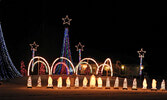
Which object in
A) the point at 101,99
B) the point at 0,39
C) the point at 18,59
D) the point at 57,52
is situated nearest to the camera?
the point at 101,99

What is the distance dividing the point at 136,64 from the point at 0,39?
36.0 m

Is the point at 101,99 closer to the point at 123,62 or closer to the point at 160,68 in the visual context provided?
the point at 160,68

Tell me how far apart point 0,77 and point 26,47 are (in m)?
43.9

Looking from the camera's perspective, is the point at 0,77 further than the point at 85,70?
No

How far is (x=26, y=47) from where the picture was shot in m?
74.9

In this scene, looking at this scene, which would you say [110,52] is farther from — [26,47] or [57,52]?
[26,47]

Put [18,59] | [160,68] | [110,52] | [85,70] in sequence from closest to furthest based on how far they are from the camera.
Result: [160,68] < [85,70] < [18,59] < [110,52]

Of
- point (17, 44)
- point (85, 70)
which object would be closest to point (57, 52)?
point (17, 44)

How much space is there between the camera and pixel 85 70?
57.9m

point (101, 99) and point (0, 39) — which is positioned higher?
point (0, 39)

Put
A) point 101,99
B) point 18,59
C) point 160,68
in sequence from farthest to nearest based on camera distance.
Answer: point 18,59 < point 160,68 < point 101,99

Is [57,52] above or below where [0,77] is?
above

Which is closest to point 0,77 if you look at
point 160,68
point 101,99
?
point 101,99

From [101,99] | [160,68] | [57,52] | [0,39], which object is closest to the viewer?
[101,99]
